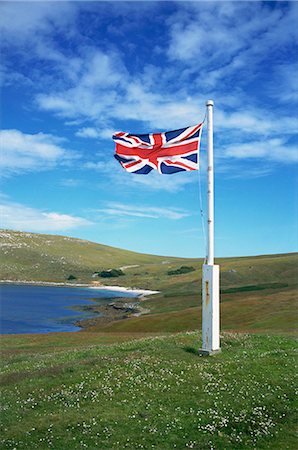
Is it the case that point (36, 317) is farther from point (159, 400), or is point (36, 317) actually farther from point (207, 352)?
point (159, 400)

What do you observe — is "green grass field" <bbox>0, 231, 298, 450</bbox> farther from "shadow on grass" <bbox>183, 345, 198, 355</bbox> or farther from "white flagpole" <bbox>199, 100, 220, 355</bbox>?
"white flagpole" <bbox>199, 100, 220, 355</bbox>

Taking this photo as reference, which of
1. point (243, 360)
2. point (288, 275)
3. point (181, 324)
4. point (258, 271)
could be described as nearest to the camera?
point (243, 360)

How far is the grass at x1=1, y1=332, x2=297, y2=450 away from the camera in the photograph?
14.4 meters

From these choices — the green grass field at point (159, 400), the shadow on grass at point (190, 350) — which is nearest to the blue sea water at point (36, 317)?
the shadow on grass at point (190, 350)

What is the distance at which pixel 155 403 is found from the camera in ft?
55.6

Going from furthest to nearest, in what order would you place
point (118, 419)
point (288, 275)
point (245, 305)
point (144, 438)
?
point (288, 275)
point (245, 305)
point (118, 419)
point (144, 438)

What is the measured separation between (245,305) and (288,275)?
102454mm

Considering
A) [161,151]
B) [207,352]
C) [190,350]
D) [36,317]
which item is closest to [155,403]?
[207,352]

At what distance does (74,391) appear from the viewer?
725 inches

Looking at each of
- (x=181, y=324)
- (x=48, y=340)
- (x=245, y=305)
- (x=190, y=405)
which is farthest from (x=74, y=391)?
(x=245, y=305)

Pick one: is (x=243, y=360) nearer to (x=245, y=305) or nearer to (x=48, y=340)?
(x=48, y=340)

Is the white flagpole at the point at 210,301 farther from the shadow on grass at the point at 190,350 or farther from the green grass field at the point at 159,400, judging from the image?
the green grass field at the point at 159,400

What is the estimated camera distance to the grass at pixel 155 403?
14.4 meters

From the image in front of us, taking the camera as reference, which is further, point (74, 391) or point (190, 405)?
point (74, 391)
